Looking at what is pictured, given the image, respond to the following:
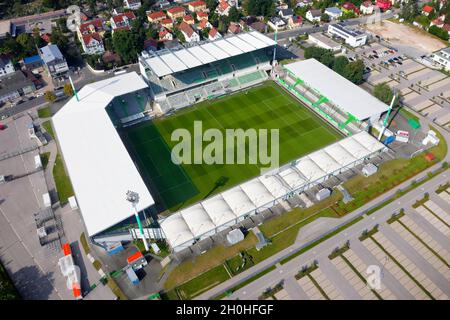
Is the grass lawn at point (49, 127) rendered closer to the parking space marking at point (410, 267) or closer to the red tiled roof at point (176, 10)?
the red tiled roof at point (176, 10)

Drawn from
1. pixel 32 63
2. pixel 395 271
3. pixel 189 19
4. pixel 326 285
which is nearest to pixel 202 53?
pixel 189 19

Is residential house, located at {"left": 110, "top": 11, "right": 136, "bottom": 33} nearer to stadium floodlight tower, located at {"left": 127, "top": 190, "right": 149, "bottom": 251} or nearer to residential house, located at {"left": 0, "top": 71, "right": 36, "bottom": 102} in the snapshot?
residential house, located at {"left": 0, "top": 71, "right": 36, "bottom": 102}

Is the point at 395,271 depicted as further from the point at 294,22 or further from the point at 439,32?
the point at 439,32

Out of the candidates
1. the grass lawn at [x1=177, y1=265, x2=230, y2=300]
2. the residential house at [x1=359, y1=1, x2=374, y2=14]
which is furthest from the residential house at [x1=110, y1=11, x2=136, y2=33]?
the grass lawn at [x1=177, y1=265, x2=230, y2=300]

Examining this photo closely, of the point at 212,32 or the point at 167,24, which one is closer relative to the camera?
the point at 212,32

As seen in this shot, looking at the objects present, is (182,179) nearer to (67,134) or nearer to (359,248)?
(67,134)

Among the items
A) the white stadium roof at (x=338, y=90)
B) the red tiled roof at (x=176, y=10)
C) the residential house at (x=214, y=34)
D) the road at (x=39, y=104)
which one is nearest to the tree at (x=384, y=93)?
the white stadium roof at (x=338, y=90)

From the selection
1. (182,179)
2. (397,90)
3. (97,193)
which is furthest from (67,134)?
(397,90)
